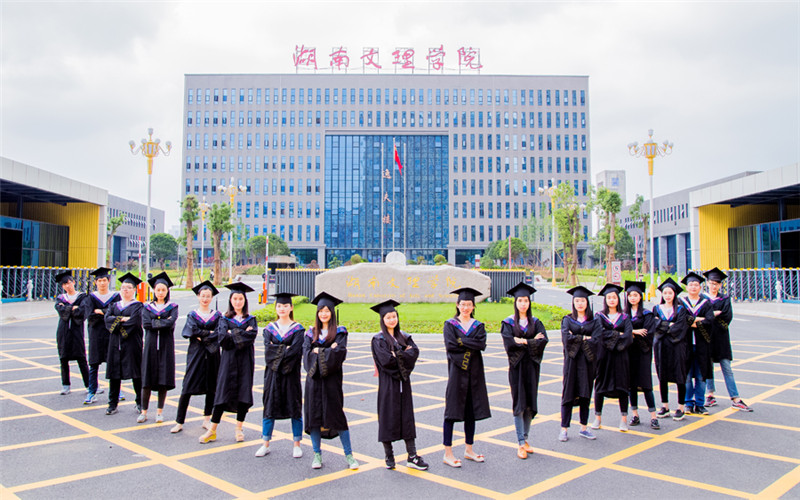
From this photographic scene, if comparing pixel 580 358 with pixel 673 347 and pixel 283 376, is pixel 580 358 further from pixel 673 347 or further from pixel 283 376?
pixel 283 376

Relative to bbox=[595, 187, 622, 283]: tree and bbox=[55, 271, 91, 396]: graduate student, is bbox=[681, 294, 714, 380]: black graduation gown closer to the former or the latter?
bbox=[55, 271, 91, 396]: graduate student

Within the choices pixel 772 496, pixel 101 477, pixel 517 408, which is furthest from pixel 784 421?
pixel 101 477

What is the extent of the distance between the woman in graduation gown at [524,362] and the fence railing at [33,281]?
2330 centimetres

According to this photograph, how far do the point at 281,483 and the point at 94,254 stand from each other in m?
28.8

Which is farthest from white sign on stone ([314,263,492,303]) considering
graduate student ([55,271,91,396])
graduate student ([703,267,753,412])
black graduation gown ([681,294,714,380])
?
black graduation gown ([681,294,714,380])

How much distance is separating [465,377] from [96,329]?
222 inches

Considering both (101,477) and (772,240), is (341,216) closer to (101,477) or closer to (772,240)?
(772,240)

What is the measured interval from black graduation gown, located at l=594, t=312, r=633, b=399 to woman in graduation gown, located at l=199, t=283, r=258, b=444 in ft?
13.3

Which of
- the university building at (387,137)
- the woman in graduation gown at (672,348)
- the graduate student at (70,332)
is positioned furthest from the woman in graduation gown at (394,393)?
the university building at (387,137)

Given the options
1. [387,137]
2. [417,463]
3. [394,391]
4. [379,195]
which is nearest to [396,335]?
[394,391]

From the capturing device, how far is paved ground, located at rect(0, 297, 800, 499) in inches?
173

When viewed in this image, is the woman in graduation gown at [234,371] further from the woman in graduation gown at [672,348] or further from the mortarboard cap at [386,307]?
the woman in graduation gown at [672,348]

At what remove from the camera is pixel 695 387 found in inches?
271

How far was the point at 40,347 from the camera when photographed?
1191cm
